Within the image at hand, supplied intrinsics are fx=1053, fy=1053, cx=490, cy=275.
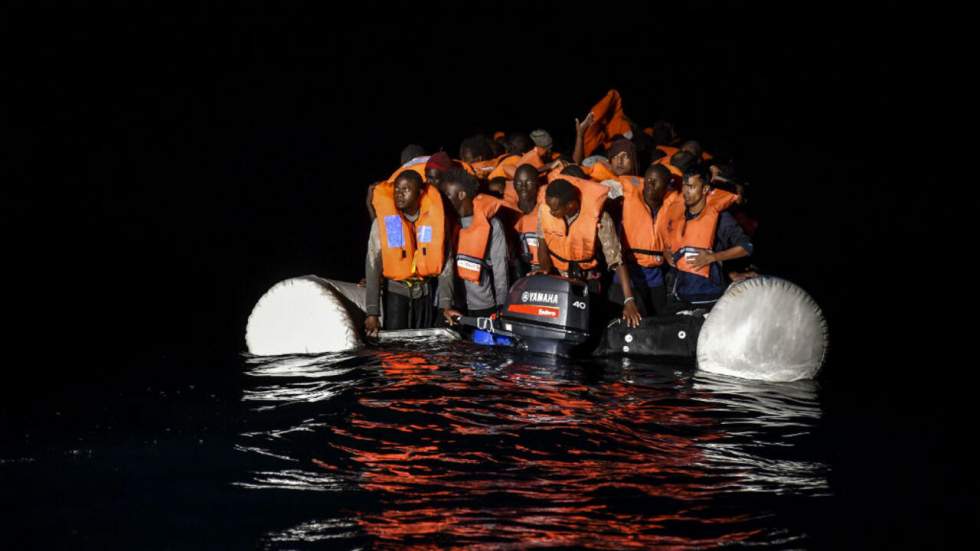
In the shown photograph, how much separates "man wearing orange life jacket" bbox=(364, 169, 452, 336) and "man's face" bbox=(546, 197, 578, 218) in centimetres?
79

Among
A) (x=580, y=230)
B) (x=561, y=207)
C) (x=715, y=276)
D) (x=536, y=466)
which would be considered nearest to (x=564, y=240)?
(x=580, y=230)

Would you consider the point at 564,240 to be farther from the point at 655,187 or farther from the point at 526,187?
the point at 655,187

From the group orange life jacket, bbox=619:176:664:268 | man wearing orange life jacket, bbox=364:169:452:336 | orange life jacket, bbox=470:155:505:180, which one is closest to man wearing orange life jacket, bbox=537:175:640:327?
orange life jacket, bbox=619:176:664:268

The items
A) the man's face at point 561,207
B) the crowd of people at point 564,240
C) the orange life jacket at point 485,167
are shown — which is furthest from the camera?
the orange life jacket at point 485,167

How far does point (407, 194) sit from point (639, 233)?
1.66 meters

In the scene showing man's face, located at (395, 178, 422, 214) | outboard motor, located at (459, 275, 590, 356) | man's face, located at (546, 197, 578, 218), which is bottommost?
outboard motor, located at (459, 275, 590, 356)

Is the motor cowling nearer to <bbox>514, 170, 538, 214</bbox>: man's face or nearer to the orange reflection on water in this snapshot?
the orange reflection on water

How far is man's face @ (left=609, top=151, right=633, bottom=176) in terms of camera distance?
8.28 m

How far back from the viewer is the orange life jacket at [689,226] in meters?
7.16

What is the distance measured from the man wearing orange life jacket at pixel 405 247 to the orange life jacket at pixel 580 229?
0.76 m

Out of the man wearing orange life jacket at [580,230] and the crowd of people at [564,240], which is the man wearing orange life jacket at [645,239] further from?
the man wearing orange life jacket at [580,230]

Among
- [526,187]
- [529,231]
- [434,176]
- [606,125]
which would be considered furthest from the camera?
[606,125]

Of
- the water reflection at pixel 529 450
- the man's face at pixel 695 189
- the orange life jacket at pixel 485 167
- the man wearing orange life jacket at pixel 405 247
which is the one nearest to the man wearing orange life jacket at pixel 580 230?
the man's face at pixel 695 189

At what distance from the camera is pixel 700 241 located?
7.16 meters
